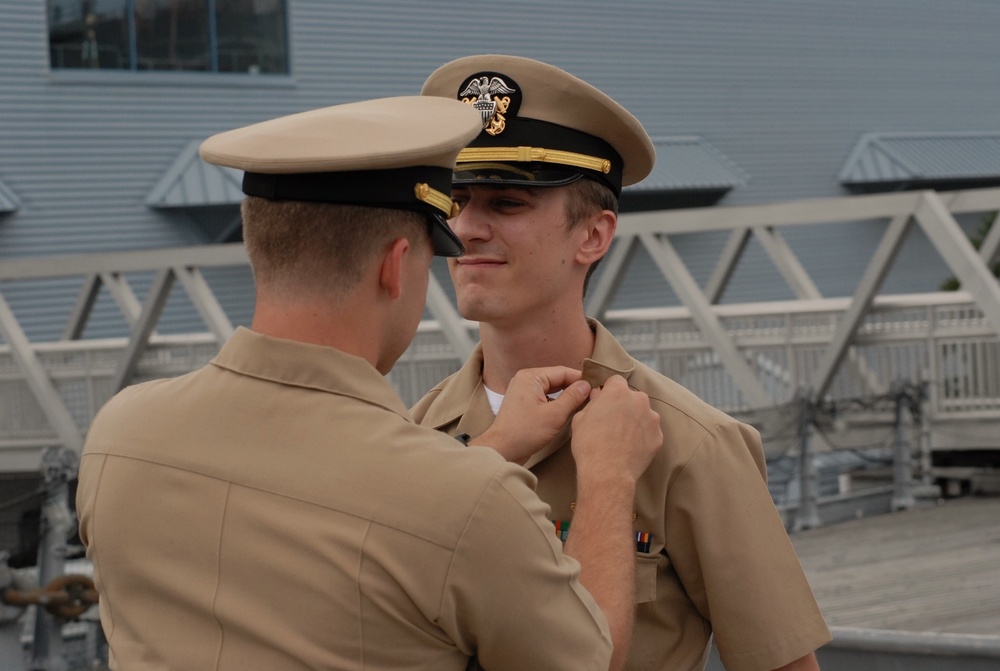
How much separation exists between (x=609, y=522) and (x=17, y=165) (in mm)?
19886

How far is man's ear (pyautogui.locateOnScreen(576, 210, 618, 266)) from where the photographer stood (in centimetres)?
253

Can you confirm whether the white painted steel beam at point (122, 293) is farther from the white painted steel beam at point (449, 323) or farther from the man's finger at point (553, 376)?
the man's finger at point (553, 376)

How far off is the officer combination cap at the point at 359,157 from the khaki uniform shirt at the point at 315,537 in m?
0.20

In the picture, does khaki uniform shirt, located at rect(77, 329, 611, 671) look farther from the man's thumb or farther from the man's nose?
the man's nose

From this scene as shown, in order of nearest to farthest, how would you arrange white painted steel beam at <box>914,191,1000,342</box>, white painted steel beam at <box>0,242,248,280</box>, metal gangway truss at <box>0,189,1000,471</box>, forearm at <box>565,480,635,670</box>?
forearm at <box>565,480,635,670</box>
white painted steel beam at <box>914,191,1000,342</box>
metal gangway truss at <box>0,189,1000,471</box>
white painted steel beam at <box>0,242,248,280</box>

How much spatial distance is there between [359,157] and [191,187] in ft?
66.9

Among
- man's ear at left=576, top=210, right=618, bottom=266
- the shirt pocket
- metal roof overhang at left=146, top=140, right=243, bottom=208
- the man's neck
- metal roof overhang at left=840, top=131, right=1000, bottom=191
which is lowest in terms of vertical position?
metal roof overhang at left=840, top=131, right=1000, bottom=191

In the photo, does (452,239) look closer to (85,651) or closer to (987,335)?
(85,651)

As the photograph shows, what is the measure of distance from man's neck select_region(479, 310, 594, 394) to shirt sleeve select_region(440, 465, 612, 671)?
2.63ft

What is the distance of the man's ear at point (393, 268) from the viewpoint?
5.83ft

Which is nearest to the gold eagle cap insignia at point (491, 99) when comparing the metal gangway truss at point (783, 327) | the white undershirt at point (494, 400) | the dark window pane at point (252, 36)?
the white undershirt at point (494, 400)

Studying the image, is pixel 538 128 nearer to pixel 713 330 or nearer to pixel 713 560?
pixel 713 560

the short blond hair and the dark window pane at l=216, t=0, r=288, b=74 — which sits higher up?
the short blond hair

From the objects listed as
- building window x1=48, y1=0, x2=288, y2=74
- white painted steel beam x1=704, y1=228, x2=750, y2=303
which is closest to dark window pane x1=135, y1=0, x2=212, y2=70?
building window x1=48, y1=0, x2=288, y2=74
